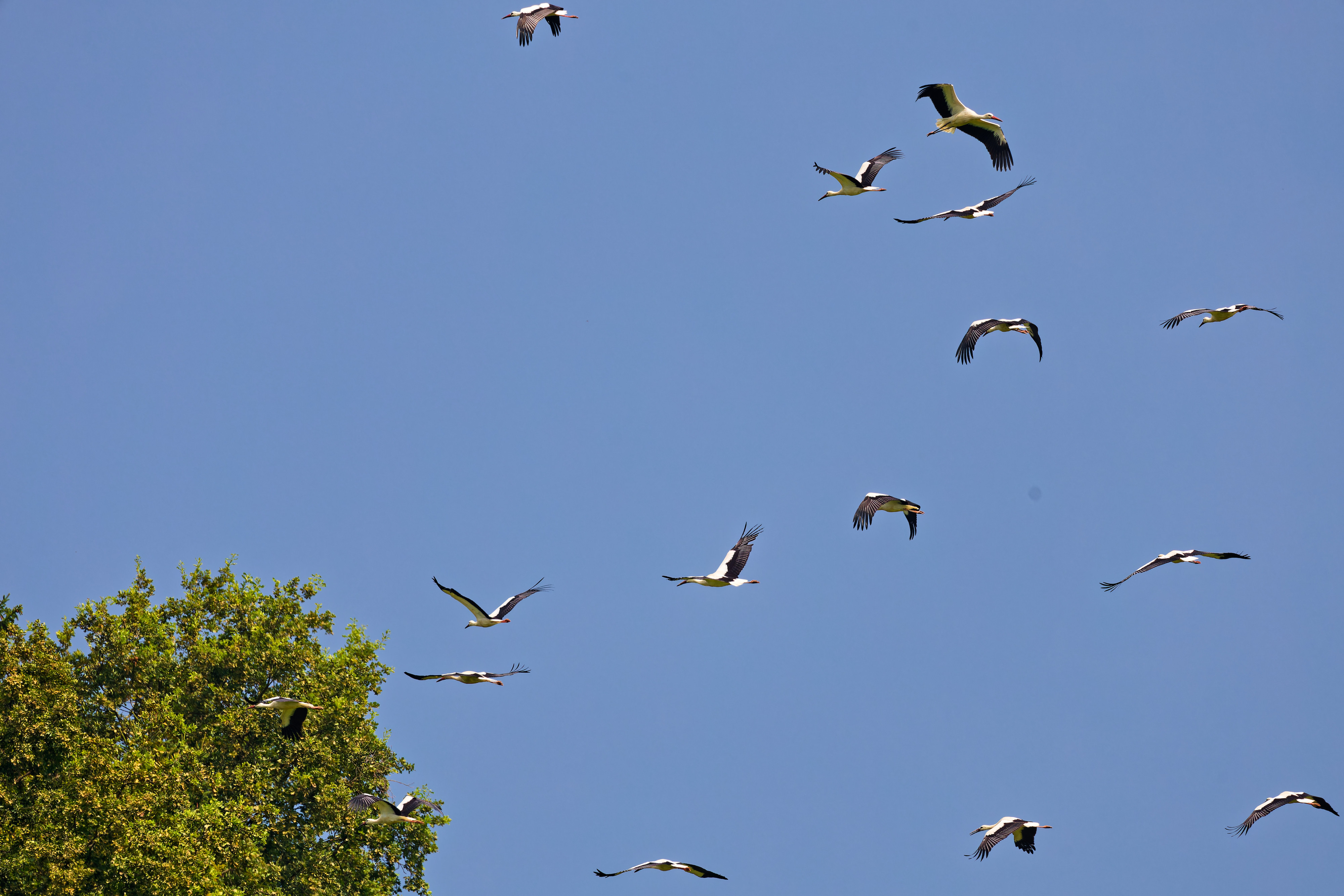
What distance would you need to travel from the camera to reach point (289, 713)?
28.3m

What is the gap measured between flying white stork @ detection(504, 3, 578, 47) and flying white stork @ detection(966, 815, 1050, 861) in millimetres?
17028

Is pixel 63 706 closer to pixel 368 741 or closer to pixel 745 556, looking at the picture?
pixel 368 741

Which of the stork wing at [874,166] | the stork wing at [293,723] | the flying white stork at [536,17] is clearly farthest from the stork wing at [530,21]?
the stork wing at [293,723]

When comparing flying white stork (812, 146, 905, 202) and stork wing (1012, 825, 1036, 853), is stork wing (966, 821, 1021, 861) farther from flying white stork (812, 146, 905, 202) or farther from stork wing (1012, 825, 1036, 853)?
flying white stork (812, 146, 905, 202)

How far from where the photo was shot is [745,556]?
26531 millimetres

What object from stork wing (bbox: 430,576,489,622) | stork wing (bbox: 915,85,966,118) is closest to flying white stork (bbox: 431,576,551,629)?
stork wing (bbox: 430,576,489,622)

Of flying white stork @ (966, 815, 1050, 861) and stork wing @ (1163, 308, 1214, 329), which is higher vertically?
stork wing @ (1163, 308, 1214, 329)

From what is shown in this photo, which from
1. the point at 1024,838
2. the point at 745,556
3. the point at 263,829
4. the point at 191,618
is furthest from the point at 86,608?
the point at 1024,838

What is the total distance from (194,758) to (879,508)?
15.2m

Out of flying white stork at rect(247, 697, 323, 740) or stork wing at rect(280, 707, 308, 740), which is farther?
stork wing at rect(280, 707, 308, 740)

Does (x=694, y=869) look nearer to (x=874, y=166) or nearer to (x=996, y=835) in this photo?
(x=996, y=835)

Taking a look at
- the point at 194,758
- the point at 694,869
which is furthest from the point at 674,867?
the point at 194,758

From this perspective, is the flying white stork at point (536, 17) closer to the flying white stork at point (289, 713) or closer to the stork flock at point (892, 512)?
the stork flock at point (892, 512)

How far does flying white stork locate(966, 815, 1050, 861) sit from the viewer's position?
79.4ft
